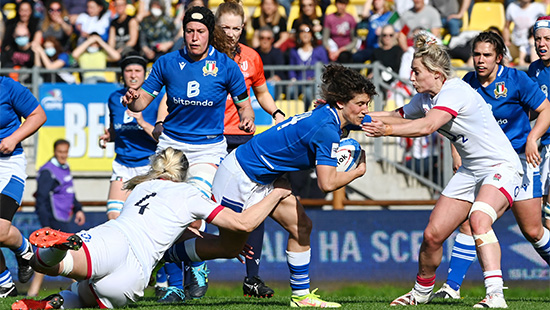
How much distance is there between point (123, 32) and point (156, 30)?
753 mm

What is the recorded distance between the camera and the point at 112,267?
6.22 metres

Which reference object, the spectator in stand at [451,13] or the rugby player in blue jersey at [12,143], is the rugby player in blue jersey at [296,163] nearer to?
the rugby player in blue jersey at [12,143]

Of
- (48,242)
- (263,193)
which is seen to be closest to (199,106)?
(263,193)

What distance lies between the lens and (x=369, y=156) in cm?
1345

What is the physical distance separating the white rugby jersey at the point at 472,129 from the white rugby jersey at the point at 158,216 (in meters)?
2.04

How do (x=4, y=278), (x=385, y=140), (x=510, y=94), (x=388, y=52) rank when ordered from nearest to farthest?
(x=510, y=94) → (x=4, y=278) → (x=385, y=140) → (x=388, y=52)

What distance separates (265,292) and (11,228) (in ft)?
8.10

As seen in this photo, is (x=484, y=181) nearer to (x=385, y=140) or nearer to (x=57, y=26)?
(x=385, y=140)

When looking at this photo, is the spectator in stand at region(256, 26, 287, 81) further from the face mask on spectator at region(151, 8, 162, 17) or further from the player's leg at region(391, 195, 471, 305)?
the player's leg at region(391, 195, 471, 305)

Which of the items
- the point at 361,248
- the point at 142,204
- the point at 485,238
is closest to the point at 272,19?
the point at 361,248

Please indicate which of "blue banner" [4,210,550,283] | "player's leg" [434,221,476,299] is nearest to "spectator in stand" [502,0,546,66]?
"blue banner" [4,210,550,283]

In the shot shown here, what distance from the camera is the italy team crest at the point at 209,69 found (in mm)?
7793

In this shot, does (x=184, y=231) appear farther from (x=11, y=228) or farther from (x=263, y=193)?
(x=11, y=228)

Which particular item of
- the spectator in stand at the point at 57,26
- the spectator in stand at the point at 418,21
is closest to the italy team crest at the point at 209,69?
the spectator in stand at the point at 418,21
